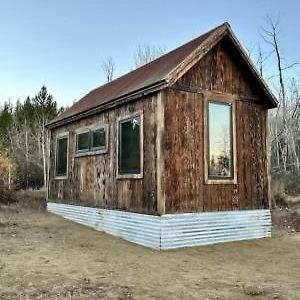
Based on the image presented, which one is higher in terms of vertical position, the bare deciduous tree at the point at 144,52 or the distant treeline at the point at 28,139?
the bare deciduous tree at the point at 144,52

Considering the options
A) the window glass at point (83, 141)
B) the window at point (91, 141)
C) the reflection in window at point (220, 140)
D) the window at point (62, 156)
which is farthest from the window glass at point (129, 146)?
the window at point (62, 156)

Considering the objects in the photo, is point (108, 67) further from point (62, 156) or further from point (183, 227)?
point (183, 227)

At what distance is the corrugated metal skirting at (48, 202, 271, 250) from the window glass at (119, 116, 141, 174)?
1.22 metres

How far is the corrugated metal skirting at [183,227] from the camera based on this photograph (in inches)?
398

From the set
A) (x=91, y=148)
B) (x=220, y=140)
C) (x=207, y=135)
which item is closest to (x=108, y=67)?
(x=91, y=148)

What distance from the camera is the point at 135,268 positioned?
318 inches

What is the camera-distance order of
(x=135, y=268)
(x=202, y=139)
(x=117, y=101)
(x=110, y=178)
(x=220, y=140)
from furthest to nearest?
1. (x=110, y=178)
2. (x=117, y=101)
3. (x=220, y=140)
4. (x=202, y=139)
5. (x=135, y=268)

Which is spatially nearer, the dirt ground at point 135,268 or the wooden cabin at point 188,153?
the dirt ground at point 135,268

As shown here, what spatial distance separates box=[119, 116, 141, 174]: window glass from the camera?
11211 mm

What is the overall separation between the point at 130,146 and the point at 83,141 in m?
3.31

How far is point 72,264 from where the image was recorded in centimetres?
822

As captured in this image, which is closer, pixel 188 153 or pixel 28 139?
pixel 188 153

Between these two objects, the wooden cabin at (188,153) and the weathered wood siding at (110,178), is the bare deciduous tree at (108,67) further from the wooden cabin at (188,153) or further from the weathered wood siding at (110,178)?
the wooden cabin at (188,153)

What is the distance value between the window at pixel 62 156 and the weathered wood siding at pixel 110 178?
1.05 ft
